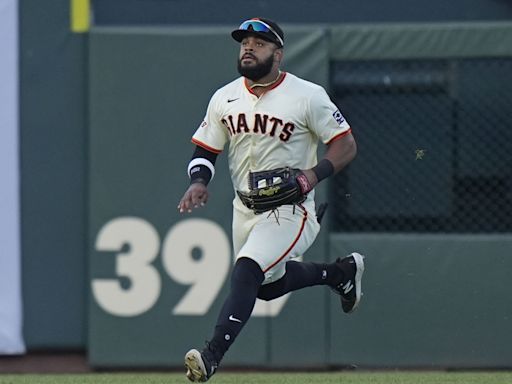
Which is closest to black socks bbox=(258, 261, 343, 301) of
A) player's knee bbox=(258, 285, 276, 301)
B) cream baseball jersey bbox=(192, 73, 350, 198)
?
player's knee bbox=(258, 285, 276, 301)

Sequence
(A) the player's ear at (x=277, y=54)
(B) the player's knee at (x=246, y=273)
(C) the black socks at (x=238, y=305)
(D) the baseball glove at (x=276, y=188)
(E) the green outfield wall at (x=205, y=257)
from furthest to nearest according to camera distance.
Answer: (E) the green outfield wall at (x=205, y=257) < (A) the player's ear at (x=277, y=54) < (D) the baseball glove at (x=276, y=188) < (B) the player's knee at (x=246, y=273) < (C) the black socks at (x=238, y=305)

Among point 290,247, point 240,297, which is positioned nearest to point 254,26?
point 290,247

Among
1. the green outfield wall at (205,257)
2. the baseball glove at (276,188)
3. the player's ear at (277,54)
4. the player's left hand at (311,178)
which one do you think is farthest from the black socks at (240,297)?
the green outfield wall at (205,257)

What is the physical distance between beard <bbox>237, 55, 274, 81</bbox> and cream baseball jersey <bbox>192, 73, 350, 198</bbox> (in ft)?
0.40

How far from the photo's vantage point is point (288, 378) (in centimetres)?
781

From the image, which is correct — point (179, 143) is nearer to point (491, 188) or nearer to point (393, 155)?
point (393, 155)

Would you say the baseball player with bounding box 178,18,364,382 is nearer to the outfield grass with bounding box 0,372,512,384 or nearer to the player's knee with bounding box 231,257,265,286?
the player's knee with bounding box 231,257,265,286

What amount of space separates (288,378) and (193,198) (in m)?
1.94

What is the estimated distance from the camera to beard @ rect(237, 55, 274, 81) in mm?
6363

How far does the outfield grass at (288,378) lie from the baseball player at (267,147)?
1.22 m

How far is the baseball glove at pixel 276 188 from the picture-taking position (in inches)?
249

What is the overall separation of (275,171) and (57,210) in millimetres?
2879

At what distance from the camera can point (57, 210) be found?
348 inches

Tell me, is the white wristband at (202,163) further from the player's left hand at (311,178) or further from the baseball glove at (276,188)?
the player's left hand at (311,178)
